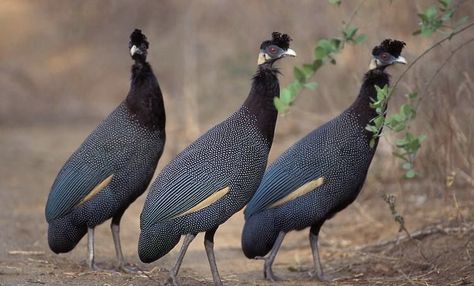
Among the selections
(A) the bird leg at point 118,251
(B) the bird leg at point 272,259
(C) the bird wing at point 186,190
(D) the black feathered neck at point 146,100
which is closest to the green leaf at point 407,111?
(C) the bird wing at point 186,190

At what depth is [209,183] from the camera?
18.5 ft

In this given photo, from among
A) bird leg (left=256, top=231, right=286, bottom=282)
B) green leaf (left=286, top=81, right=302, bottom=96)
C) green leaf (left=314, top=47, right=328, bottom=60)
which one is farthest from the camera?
bird leg (left=256, top=231, right=286, bottom=282)

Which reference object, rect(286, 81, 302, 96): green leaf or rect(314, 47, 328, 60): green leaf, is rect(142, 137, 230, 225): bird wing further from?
rect(314, 47, 328, 60): green leaf

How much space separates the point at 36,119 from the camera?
14242 millimetres

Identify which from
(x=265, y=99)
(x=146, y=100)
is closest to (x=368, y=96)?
(x=265, y=99)

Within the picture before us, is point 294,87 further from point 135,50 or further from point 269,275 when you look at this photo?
point 269,275

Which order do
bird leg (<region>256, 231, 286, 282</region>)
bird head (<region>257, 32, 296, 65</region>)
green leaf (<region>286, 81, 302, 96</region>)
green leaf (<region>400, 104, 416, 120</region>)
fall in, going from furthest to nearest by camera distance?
bird leg (<region>256, 231, 286, 282</region>), bird head (<region>257, 32, 296, 65</region>), green leaf (<region>286, 81, 302, 96</region>), green leaf (<region>400, 104, 416, 120</region>)

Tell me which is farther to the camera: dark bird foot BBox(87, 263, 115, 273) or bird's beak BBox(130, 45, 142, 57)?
bird's beak BBox(130, 45, 142, 57)

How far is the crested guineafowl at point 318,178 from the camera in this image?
6.40 m

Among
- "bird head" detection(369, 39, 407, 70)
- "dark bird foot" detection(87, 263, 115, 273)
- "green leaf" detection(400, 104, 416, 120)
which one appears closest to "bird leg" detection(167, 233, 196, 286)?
"dark bird foot" detection(87, 263, 115, 273)

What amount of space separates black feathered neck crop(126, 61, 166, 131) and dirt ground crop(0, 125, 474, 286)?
3.49ft

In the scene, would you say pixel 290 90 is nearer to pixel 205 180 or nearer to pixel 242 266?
pixel 205 180

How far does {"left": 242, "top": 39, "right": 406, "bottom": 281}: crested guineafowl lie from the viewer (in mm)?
6398

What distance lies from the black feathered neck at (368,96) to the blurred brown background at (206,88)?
797 millimetres
